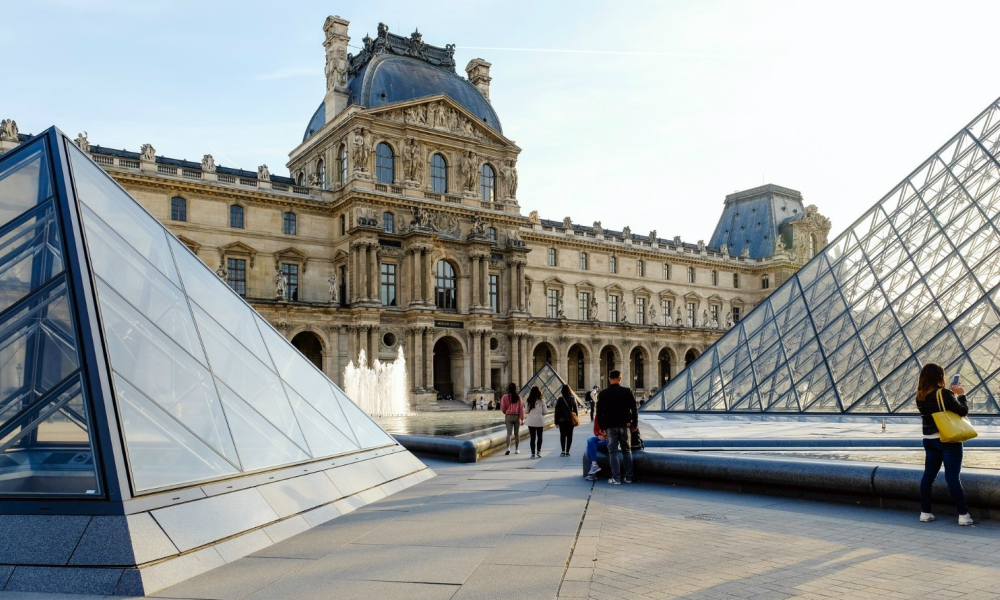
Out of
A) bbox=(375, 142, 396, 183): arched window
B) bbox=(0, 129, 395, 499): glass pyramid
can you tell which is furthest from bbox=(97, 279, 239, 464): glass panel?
bbox=(375, 142, 396, 183): arched window

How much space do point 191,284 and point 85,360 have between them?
257cm

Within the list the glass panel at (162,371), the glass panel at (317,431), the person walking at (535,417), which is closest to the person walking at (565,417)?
the person walking at (535,417)

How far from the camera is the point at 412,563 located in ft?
19.0

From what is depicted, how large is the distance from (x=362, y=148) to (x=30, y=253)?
39.1 m

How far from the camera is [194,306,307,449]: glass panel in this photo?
783 centimetres

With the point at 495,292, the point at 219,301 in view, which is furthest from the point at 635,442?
the point at 495,292

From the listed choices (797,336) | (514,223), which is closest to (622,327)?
(514,223)

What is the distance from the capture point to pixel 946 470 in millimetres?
7012

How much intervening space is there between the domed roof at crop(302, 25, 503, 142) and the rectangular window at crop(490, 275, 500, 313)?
31.6 ft

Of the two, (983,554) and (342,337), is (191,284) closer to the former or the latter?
(983,554)

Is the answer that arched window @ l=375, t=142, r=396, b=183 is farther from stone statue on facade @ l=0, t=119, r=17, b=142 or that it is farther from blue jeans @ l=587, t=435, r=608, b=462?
blue jeans @ l=587, t=435, r=608, b=462

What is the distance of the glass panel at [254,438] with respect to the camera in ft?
24.1

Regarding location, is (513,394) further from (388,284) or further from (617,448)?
(388,284)

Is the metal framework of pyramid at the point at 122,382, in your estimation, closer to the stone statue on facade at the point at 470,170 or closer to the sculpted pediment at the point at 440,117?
the sculpted pediment at the point at 440,117
